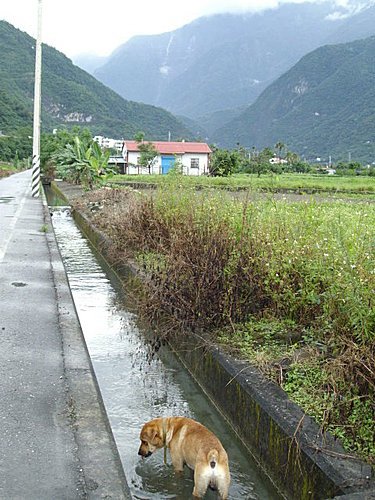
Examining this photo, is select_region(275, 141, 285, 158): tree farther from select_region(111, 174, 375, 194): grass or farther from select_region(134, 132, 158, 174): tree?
select_region(111, 174, 375, 194): grass

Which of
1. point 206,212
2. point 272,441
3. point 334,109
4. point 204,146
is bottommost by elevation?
point 272,441

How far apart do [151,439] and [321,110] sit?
154 meters

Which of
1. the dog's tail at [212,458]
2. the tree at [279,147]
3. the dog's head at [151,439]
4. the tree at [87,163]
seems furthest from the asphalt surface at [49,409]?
the tree at [279,147]

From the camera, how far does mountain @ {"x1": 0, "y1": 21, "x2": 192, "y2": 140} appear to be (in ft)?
392

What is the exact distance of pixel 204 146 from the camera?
241 ft

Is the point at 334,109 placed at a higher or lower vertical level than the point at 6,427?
higher

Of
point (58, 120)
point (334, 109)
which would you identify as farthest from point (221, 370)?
point (334, 109)

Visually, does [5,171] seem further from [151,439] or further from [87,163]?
[151,439]

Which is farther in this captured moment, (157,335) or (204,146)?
(204,146)

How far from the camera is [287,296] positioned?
6.09m

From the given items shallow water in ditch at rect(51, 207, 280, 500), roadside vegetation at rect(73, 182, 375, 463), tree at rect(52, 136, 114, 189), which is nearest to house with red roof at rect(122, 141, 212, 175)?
tree at rect(52, 136, 114, 189)

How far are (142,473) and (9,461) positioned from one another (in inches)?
→ 41.4

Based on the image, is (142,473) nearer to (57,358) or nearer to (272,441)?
(272,441)

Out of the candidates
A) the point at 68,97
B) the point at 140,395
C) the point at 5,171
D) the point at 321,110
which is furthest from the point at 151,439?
the point at 321,110
